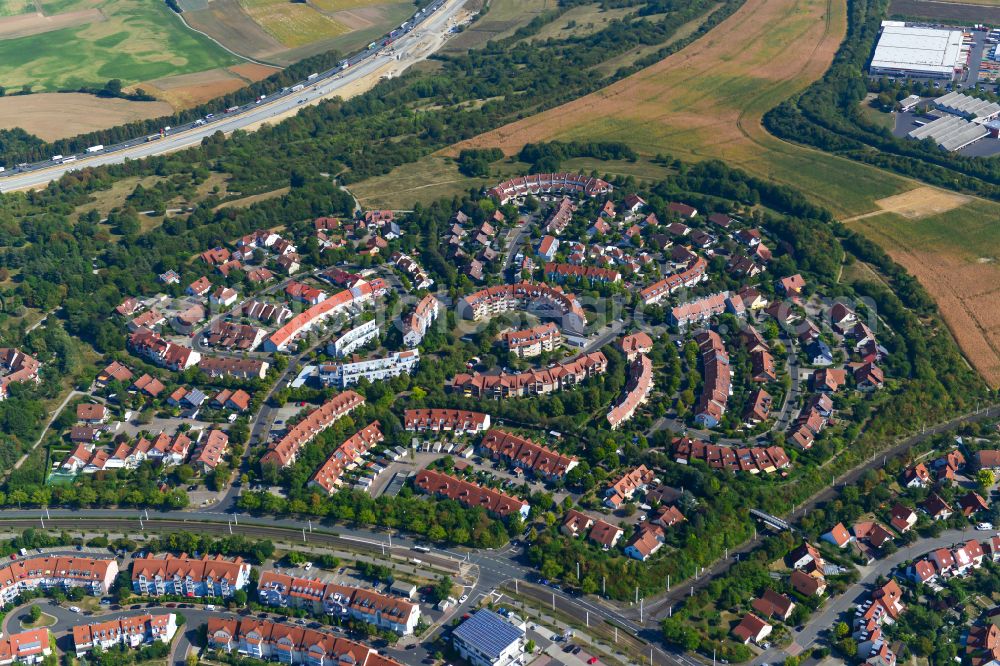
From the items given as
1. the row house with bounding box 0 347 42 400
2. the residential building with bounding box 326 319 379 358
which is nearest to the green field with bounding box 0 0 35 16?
the row house with bounding box 0 347 42 400

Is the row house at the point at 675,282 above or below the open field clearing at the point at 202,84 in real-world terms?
below

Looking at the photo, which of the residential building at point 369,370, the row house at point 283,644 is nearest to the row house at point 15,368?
the residential building at point 369,370

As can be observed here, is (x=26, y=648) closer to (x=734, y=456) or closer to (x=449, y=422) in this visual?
(x=449, y=422)

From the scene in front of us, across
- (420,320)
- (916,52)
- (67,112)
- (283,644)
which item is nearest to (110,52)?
(67,112)

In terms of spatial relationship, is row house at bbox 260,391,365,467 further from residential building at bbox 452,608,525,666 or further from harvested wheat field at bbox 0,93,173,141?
harvested wheat field at bbox 0,93,173,141

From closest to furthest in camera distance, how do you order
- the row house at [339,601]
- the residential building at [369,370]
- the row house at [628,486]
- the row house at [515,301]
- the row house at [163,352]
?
the row house at [339,601]
the row house at [628,486]
the residential building at [369,370]
the row house at [163,352]
the row house at [515,301]

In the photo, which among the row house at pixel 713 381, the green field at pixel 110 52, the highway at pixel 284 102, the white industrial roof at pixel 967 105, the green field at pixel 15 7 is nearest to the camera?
the row house at pixel 713 381

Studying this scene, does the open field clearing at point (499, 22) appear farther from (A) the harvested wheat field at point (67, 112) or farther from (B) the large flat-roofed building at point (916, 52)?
(B) the large flat-roofed building at point (916, 52)
